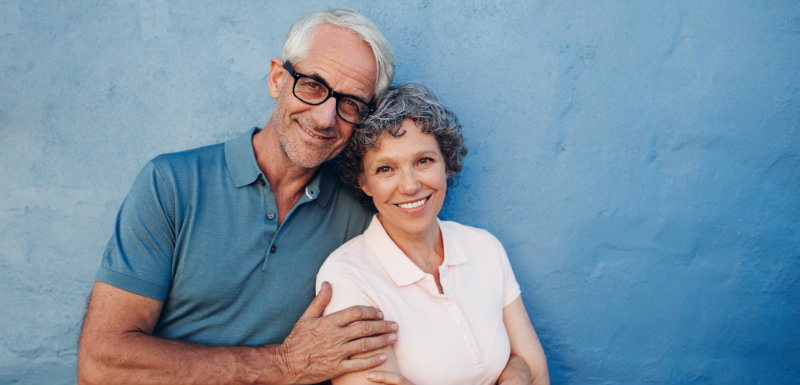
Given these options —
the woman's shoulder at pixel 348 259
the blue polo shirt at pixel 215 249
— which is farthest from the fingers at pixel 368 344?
the blue polo shirt at pixel 215 249

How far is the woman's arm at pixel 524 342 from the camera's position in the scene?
1875mm

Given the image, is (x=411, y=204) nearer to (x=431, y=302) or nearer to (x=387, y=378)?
(x=431, y=302)

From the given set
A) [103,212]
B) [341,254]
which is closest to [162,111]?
[103,212]

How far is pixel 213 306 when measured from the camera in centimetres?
175

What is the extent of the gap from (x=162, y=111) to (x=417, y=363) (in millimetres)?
1547

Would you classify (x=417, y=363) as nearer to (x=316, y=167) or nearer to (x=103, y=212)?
(x=316, y=167)

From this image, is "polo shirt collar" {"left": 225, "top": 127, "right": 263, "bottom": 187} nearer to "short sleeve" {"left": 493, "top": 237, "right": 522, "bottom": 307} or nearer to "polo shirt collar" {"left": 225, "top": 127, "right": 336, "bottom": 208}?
"polo shirt collar" {"left": 225, "top": 127, "right": 336, "bottom": 208}

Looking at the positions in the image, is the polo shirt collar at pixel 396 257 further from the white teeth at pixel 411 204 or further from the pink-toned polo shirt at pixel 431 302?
the white teeth at pixel 411 204

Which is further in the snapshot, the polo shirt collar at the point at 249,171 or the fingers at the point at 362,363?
the polo shirt collar at the point at 249,171

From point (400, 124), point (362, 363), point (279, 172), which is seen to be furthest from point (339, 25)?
point (362, 363)

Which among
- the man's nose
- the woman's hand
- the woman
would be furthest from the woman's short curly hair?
the woman's hand

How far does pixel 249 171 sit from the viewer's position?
1848 mm

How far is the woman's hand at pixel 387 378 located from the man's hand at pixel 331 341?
0.03 metres

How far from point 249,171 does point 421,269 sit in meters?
0.79
